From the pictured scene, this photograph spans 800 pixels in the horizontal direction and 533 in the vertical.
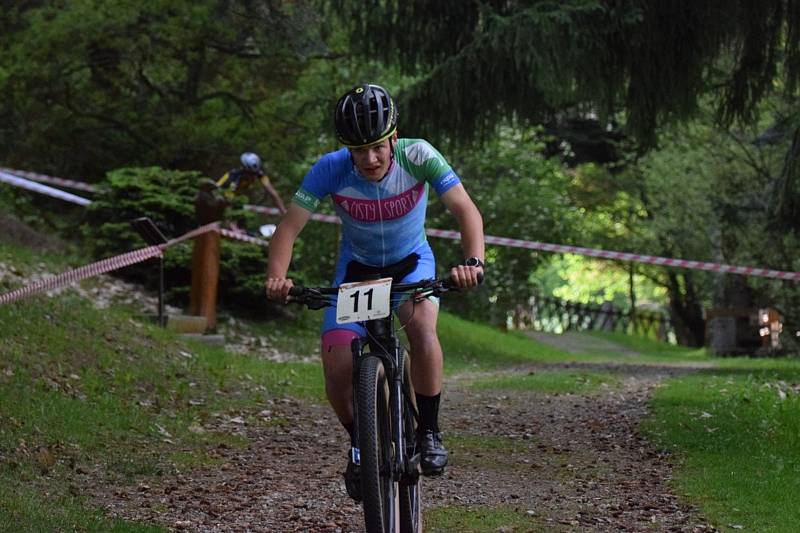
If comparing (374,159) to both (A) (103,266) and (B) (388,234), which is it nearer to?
(B) (388,234)

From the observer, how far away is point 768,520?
678 centimetres

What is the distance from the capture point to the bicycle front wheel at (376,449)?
5391 millimetres

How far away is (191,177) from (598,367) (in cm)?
642

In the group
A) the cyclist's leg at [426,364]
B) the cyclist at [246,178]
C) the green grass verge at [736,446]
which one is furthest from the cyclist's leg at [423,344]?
the cyclist at [246,178]

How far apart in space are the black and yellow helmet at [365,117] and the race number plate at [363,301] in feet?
2.13

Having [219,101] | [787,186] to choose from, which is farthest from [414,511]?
[219,101]

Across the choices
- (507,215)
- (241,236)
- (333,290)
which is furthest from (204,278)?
(507,215)

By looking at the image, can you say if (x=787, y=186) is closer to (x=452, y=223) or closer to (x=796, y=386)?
(x=796, y=386)

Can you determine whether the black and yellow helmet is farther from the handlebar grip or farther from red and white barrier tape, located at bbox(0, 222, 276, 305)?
red and white barrier tape, located at bbox(0, 222, 276, 305)

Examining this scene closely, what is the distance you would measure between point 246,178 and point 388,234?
11.9 metres

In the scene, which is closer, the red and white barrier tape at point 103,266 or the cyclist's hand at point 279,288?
the cyclist's hand at point 279,288

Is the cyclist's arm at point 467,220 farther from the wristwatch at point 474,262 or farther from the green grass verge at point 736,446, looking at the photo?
the green grass verge at point 736,446

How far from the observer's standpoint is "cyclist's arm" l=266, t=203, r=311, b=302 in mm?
5762

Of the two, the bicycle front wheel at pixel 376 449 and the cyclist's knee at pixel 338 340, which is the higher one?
the cyclist's knee at pixel 338 340
